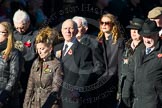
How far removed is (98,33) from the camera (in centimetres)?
1287

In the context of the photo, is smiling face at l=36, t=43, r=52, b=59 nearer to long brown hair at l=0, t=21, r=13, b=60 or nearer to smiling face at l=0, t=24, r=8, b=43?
long brown hair at l=0, t=21, r=13, b=60

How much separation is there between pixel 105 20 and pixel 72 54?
99 cm

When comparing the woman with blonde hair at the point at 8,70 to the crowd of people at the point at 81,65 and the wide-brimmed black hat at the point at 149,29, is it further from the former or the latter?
the wide-brimmed black hat at the point at 149,29

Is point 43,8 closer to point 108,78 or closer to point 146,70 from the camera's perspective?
point 108,78

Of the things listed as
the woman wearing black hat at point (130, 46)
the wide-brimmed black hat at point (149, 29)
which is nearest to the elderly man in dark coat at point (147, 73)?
the wide-brimmed black hat at point (149, 29)

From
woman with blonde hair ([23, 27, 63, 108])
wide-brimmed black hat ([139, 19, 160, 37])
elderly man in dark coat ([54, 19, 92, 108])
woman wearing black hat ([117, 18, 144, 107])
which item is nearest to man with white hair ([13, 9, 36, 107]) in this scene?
elderly man in dark coat ([54, 19, 92, 108])

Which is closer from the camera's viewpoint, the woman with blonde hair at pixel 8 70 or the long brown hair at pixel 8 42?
the woman with blonde hair at pixel 8 70

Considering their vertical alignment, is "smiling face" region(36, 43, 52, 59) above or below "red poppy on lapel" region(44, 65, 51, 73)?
above

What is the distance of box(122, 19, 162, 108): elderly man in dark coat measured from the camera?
405 inches

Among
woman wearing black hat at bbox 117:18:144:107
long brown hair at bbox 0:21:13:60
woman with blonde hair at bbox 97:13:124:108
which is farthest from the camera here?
woman with blonde hair at bbox 97:13:124:108

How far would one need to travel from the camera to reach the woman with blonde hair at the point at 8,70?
1058cm

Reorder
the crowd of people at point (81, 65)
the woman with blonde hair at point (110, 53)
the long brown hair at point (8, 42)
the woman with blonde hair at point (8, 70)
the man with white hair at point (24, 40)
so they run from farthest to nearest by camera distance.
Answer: the woman with blonde hair at point (110, 53) → the man with white hair at point (24, 40) → the long brown hair at point (8, 42) → the woman with blonde hair at point (8, 70) → the crowd of people at point (81, 65)

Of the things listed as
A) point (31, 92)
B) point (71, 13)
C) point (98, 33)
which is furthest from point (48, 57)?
point (71, 13)

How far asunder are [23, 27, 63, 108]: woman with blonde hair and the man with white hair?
1.10 m
